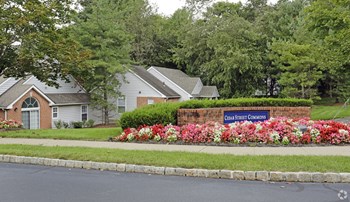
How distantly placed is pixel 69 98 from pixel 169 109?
17.5m

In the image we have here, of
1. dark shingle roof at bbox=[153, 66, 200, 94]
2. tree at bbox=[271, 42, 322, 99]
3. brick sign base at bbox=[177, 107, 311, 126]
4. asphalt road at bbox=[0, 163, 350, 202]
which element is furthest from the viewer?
dark shingle roof at bbox=[153, 66, 200, 94]

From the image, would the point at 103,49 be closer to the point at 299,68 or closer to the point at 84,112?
the point at 84,112

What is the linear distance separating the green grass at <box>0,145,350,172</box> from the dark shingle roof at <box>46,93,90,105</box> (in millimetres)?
18230

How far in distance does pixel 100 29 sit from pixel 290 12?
2309cm

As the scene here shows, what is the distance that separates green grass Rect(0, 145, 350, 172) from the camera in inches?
291

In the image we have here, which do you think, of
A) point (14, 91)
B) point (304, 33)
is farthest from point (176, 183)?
point (304, 33)

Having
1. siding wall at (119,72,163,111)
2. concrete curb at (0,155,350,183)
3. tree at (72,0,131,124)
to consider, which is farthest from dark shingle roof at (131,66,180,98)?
concrete curb at (0,155,350,183)

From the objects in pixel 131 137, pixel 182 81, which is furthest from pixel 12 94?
pixel 131 137

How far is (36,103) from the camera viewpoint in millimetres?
26391

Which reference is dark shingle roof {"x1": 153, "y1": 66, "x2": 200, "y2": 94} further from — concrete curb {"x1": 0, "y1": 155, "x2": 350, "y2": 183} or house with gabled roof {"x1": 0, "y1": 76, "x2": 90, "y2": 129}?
concrete curb {"x1": 0, "y1": 155, "x2": 350, "y2": 183}

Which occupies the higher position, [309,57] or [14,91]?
[309,57]

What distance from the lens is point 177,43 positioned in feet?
147

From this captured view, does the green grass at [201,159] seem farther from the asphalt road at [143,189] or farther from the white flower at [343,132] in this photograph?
the white flower at [343,132]

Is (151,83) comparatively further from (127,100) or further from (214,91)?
(214,91)
